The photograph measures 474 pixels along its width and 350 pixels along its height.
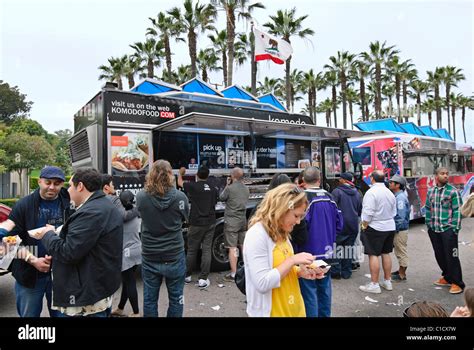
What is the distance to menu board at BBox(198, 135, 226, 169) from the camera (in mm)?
5934

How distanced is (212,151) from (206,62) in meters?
22.9

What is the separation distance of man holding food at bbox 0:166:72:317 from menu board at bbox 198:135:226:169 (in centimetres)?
323

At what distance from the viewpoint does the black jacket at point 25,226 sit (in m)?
2.70

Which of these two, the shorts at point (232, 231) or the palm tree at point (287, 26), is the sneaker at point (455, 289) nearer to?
the shorts at point (232, 231)

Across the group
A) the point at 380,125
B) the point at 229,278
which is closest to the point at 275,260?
the point at 229,278

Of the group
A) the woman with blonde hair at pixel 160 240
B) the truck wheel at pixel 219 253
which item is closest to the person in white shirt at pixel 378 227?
the truck wheel at pixel 219 253

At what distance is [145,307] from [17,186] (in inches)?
1389

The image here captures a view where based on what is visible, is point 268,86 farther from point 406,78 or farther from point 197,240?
point 197,240

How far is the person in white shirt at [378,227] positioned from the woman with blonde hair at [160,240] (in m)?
3.04

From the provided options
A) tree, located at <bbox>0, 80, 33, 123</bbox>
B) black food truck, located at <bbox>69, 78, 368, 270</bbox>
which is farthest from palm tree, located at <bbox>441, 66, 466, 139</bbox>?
tree, located at <bbox>0, 80, 33, 123</bbox>
